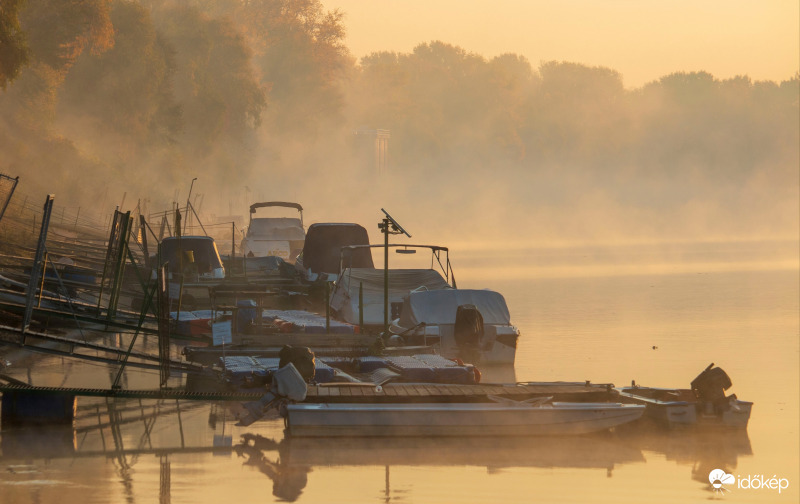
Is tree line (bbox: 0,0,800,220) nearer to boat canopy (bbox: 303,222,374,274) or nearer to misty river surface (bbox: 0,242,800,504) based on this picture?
boat canopy (bbox: 303,222,374,274)

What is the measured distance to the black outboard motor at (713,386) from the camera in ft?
56.3

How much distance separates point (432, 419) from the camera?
16.0 metres

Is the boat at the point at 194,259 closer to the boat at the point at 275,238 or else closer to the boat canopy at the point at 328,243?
the boat canopy at the point at 328,243

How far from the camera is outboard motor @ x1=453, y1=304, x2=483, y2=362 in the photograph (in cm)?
2428

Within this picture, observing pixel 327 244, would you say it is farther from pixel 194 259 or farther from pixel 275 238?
pixel 275 238

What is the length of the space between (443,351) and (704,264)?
145 ft

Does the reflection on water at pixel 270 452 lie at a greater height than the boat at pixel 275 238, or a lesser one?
lesser

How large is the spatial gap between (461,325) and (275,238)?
26.3m

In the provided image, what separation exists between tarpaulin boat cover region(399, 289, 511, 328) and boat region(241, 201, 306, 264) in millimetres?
23754

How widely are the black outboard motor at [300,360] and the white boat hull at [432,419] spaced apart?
1.98 meters

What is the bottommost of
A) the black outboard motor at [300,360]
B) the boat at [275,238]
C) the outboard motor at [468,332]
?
the black outboard motor at [300,360]


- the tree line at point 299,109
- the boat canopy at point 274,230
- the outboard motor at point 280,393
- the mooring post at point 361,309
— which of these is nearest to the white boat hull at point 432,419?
the outboard motor at point 280,393

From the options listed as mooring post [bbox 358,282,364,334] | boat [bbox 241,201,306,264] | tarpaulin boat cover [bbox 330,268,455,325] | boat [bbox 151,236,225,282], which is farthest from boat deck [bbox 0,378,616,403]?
boat [bbox 241,201,306,264]

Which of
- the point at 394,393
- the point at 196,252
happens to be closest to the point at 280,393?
the point at 394,393
